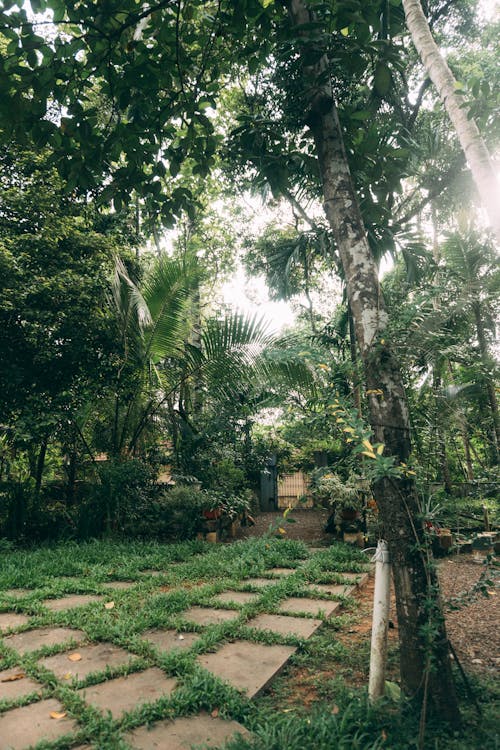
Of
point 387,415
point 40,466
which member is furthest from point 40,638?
point 40,466

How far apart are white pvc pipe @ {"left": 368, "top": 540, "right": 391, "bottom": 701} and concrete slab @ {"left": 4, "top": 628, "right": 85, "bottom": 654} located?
173cm

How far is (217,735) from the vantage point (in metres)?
1.77

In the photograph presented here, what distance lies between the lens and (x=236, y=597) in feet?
11.2

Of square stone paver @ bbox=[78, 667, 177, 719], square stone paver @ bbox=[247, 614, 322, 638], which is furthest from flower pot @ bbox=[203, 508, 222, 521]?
square stone paver @ bbox=[78, 667, 177, 719]

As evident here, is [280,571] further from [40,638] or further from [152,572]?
[40,638]

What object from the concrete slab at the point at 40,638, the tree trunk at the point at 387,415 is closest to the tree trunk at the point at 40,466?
the concrete slab at the point at 40,638

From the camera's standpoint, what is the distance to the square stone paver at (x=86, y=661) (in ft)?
7.36

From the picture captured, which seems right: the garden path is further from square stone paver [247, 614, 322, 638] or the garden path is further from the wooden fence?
the wooden fence

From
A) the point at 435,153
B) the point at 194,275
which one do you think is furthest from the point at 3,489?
the point at 435,153

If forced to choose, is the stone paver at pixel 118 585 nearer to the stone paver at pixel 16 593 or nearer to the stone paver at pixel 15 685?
the stone paver at pixel 16 593

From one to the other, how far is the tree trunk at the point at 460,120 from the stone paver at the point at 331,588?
294 centimetres

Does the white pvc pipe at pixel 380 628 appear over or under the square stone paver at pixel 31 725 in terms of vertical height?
over

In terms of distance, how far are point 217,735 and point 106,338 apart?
496cm

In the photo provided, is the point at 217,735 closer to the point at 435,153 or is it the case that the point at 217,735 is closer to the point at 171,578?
the point at 171,578
